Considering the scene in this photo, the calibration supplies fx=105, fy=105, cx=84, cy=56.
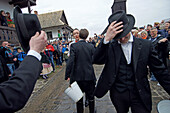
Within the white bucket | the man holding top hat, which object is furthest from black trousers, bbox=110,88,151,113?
the man holding top hat

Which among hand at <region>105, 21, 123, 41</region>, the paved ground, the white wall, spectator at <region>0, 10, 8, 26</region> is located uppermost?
the white wall

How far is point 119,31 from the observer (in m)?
1.35

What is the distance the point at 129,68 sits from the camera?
5.22 feet

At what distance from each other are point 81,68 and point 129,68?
3.69ft

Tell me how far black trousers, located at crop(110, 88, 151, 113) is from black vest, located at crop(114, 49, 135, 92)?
8 centimetres

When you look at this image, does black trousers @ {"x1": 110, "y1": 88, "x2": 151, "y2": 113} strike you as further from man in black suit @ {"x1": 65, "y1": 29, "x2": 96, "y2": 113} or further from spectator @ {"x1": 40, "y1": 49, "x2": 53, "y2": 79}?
spectator @ {"x1": 40, "y1": 49, "x2": 53, "y2": 79}

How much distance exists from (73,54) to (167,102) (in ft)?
6.10

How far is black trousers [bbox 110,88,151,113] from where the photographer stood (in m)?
1.57

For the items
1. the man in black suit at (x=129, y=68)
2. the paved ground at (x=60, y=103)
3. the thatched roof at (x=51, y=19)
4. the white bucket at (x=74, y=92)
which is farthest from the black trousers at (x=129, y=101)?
the thatched roof at (x=51, y=19)

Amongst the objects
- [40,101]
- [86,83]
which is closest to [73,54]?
[86,83]

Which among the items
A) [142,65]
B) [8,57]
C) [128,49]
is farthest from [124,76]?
[8,57]

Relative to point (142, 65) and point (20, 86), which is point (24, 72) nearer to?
point (20, 86)

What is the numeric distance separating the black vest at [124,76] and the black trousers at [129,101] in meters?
0.08

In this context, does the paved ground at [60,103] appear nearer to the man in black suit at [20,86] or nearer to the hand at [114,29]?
the hand at [114,29]
